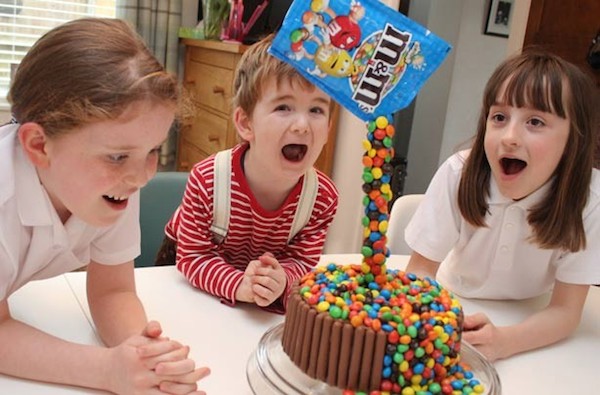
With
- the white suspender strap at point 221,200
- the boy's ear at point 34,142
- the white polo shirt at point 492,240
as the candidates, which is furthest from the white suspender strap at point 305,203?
the boy's ear at point 34,142

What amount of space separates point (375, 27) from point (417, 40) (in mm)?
57

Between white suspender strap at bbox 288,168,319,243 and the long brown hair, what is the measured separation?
32 centimetres

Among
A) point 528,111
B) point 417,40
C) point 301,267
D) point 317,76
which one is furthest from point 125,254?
point 528,111

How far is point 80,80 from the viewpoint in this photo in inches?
31.8

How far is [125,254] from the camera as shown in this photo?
3.41ft

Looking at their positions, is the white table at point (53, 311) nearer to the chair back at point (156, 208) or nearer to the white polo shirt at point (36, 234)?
the white polo shirt at point (36, 234)

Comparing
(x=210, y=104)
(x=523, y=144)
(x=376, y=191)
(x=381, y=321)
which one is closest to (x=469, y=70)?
(x=210, y=104)

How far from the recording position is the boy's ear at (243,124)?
1.26 m

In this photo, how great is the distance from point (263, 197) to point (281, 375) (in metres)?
0.53

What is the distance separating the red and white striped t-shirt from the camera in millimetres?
1175

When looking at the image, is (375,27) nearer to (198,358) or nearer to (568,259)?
(198,358)

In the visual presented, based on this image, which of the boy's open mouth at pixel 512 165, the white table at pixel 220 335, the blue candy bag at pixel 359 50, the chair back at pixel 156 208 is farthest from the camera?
the chair back at pixel 156 208

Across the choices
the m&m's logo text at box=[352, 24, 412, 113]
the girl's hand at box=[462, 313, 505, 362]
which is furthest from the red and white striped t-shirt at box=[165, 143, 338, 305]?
the m&m's logo text at box=[352, 24, 412, 113]

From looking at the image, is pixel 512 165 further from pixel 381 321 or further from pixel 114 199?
pixel 114 199
